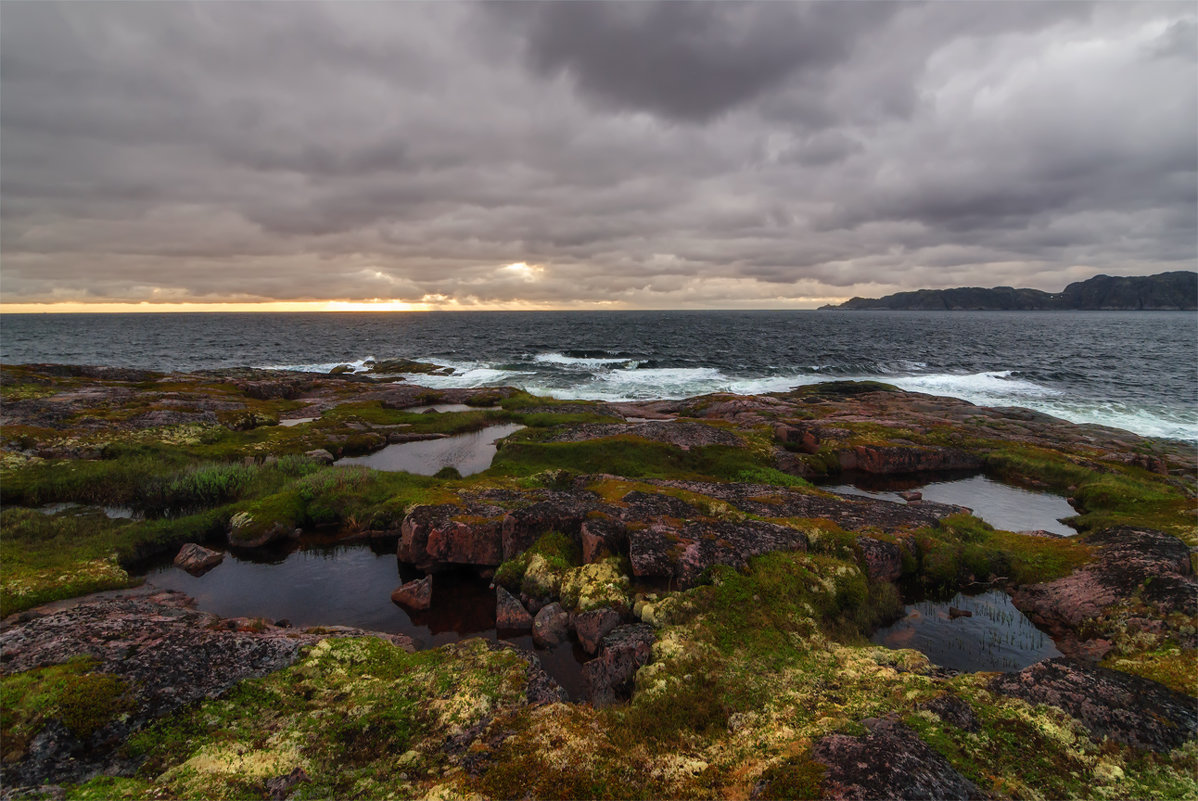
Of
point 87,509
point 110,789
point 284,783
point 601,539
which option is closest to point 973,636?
point 601,539

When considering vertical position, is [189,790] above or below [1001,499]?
above

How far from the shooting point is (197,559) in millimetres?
18359

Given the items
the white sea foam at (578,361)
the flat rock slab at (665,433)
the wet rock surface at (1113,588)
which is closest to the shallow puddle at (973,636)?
the wet rock surface at (1113,588)

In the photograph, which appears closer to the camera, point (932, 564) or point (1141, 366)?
point (932, 564)

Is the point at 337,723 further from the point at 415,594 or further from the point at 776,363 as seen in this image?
the point at 776,363

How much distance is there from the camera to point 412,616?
51.8 feet

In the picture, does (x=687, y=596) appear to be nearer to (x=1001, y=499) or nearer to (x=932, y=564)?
(x=932, y=564)

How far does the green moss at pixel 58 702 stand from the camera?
8727 millimetres

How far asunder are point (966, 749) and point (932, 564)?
33.4 feet

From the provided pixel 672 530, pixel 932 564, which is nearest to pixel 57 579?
pixel 672 530

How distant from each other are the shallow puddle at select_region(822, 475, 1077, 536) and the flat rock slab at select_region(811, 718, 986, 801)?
67.5ft

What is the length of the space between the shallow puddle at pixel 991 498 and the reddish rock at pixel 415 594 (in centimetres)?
2330

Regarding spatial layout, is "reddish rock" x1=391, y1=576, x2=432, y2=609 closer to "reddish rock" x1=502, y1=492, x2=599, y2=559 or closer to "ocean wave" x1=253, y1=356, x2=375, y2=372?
"reddish rock" x1=502, y1=492, x2=599, y2=559

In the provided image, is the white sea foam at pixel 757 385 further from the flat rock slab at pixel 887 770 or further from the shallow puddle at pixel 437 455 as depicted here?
the flat rock slab at pixel 887 770
